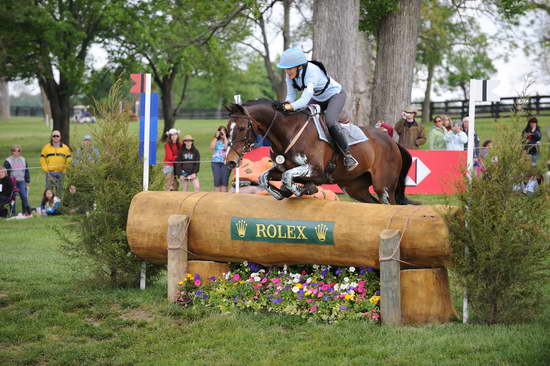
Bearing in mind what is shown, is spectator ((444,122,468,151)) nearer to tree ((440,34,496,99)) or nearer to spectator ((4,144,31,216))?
tree ((440,34,496,99))

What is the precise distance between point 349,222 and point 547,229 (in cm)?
170

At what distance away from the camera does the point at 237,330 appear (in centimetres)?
650

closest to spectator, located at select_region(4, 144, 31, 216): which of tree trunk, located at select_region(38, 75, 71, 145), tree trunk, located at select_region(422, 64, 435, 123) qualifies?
tree trunk, located at select_region(38, 75, 71, 145)

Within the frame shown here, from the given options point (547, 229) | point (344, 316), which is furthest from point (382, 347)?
point (547, 229)

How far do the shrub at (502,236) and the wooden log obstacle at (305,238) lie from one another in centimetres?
22

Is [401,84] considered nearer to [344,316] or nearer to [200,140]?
[344,316]

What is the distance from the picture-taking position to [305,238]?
6.86m

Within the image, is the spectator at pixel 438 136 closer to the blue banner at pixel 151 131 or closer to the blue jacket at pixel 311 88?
the blue jacket at pixel 311 88

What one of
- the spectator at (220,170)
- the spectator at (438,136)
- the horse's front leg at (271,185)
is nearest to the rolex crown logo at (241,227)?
the horse's front leg at (271,185)

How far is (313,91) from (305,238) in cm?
154

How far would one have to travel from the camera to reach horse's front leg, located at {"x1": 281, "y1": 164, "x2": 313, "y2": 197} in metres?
6.88

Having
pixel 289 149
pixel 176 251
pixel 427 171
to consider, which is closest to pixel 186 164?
pixel 427 171

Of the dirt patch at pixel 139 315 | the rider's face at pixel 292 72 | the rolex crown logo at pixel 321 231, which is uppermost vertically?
the rider's face at pixel 292 72

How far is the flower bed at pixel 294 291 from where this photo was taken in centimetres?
675
